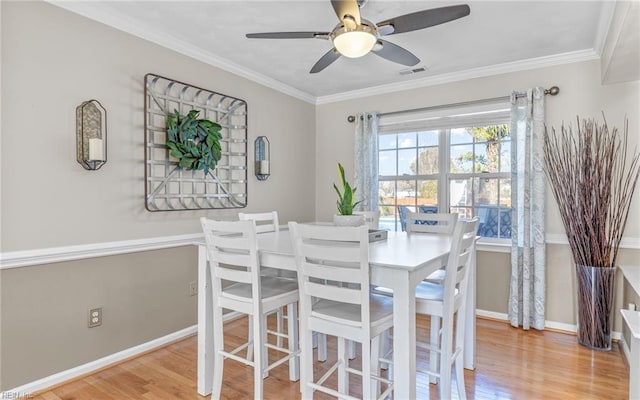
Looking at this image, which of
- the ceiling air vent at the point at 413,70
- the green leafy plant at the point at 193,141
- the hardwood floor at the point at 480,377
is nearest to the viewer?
the hardwood floor at the point at 480,377

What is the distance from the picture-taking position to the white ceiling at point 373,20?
2.43 metres

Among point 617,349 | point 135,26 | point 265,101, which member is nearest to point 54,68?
point 135,26

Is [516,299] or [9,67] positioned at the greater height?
[9,67]

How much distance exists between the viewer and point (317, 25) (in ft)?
8.74

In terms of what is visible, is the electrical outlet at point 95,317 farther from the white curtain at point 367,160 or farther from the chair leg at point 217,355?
the white curtain at point 367,160

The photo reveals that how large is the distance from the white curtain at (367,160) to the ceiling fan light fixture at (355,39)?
213 cm

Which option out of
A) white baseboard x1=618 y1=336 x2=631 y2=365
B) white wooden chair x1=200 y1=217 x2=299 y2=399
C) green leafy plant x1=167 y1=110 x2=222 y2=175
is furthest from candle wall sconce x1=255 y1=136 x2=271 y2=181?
white baseboard x1=618 y1=336 x2=631 y2=365

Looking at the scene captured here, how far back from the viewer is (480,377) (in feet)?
7.96

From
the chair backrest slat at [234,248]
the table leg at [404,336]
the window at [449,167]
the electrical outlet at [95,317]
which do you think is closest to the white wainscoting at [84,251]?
the chair backrest slat at [234,248]

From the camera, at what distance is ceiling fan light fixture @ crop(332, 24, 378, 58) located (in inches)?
76.6

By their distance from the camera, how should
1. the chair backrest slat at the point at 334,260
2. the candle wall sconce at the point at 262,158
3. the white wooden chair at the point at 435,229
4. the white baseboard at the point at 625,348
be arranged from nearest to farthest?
the chair backrest slat at the point at 334,260
the white wooden chair at the point at 435,229
the white baseboard at the point at 625,348
the candle wall sconce at the point at 262,158

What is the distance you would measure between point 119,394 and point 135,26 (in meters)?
2.48

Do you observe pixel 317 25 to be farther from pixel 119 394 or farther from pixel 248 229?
pixel 119 394

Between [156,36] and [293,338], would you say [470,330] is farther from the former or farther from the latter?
[156,36]
